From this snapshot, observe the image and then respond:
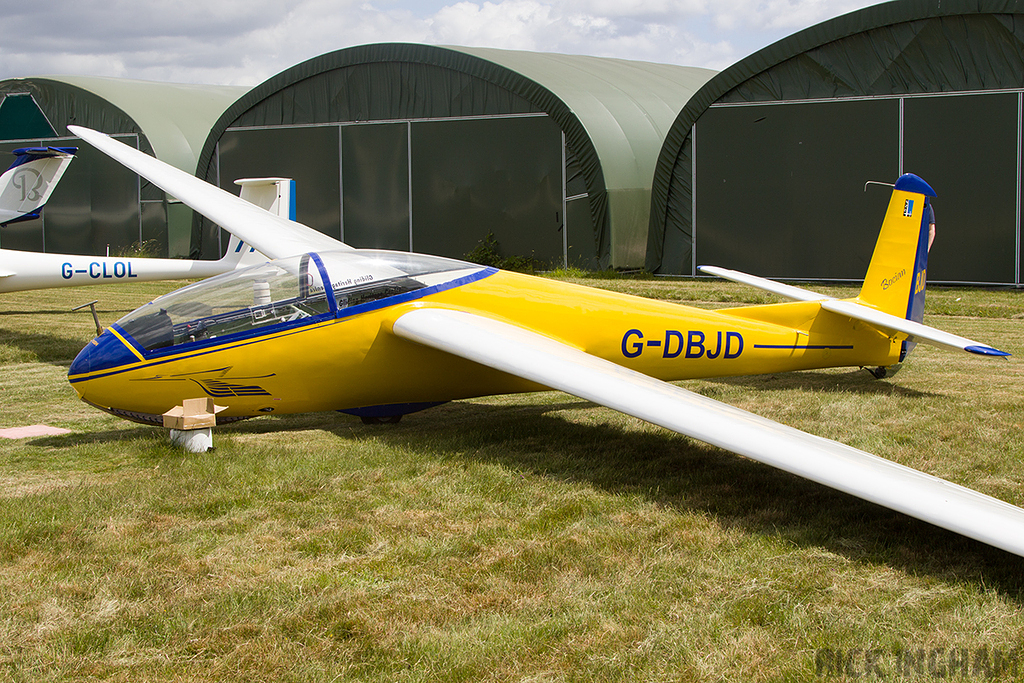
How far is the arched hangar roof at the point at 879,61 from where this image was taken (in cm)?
1716

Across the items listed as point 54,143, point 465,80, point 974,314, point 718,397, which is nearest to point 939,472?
point 718,397

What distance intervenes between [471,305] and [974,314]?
10601 mm

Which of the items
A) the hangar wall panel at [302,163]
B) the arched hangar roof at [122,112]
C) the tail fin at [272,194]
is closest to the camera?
the tail fin at [272,194]

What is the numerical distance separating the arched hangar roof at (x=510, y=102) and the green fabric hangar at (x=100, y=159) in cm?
313

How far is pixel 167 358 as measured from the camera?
6.19 metres

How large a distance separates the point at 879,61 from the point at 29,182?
17.8m

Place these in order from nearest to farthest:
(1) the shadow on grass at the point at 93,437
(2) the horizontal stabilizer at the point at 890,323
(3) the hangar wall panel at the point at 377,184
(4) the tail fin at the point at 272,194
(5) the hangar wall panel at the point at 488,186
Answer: (1) the shadow on grass at the point at 93,437
(2) the horizontal stabilizer at the point at 890,323
(4) the tail fin at the point at 272,194
(5) the hangar wall panel at the point at 488,186
(3) the hangar wall panel at the point at 377,184

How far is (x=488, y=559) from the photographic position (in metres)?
4.42

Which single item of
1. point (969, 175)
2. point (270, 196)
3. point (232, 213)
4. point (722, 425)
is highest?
point (969, 175)

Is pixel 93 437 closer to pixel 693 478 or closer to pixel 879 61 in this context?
pixel 693 478

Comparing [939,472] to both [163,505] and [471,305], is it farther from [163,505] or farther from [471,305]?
[163,505]

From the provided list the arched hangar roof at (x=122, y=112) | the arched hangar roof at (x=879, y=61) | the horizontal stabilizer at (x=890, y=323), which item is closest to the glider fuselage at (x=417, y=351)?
the horizontal stabilizer at (x=890, y=323)

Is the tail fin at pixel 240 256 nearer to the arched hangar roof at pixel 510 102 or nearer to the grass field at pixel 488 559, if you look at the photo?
the grass field at pixel 488 559

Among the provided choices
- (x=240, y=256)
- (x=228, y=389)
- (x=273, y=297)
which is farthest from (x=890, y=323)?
(x=240, y=256)
